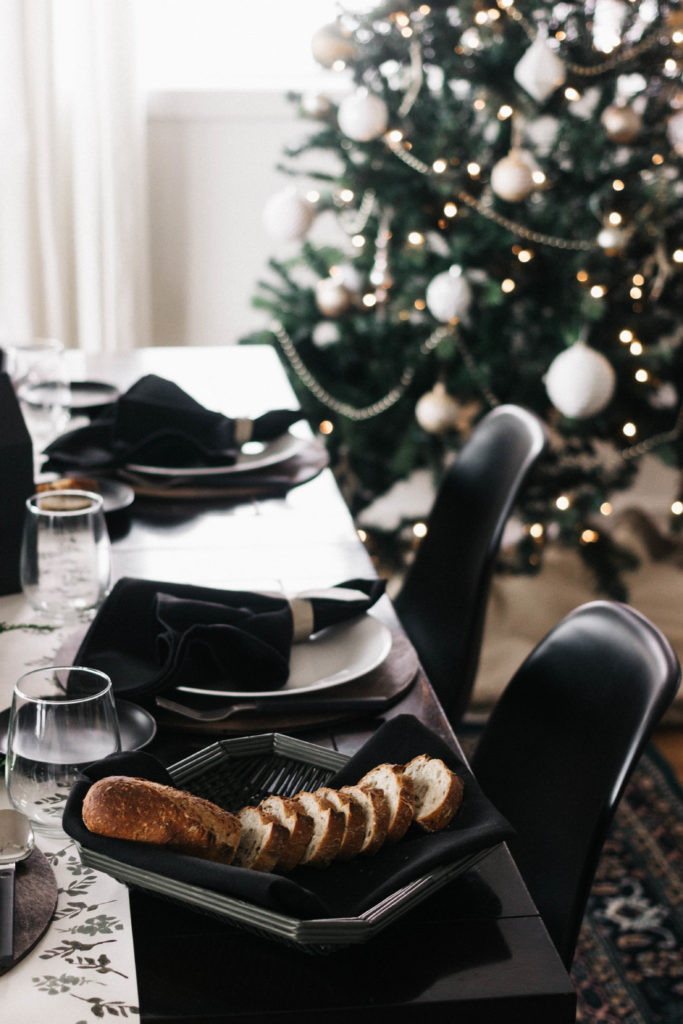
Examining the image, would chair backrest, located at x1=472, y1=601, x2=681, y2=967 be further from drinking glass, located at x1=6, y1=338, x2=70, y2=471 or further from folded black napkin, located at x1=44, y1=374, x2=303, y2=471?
drinking glass, located at x1=6, y1=338, x2=70, y2=471

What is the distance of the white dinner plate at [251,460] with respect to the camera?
1.56m

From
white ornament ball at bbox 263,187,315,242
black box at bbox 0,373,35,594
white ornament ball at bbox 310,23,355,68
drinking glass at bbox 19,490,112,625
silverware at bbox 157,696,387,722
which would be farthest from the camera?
white ornament ball at bbox 263,187,315,242

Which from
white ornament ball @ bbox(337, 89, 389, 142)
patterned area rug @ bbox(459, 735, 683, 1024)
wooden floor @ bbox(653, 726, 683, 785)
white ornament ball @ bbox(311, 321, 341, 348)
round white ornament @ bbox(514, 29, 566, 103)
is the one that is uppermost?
round white ornament @ bbox(514, 29, 566, 103)

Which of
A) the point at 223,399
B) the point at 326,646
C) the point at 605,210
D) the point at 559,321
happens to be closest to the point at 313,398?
the point at 559,321

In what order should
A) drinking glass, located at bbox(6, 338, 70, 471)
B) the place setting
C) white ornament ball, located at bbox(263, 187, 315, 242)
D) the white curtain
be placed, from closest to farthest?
the place setting < drinking glass, located at bbox(6, 338, 70, 471) < white ornament ball, located at bbox(263, 187, 315, 242) < the white curtain

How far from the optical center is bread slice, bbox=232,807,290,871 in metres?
0.74

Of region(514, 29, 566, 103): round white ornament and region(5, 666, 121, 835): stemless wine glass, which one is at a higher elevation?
region(514, 29, 566, 103): round white ornament

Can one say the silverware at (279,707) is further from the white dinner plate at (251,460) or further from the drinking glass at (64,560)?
the white dinner plate at (251,460)

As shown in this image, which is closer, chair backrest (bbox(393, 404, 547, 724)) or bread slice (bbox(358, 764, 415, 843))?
bread slice (bbox(358, 764, 415, 843))

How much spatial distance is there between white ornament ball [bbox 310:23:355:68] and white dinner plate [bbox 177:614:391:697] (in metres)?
1.87

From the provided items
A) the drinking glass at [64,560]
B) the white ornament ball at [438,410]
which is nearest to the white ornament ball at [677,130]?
the white ornament ball at [438,410]

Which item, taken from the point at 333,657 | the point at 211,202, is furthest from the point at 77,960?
the point at 211,202

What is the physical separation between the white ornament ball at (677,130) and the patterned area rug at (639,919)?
51.3 inches

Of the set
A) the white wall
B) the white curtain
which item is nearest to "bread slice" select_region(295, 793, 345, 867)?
the white curtain
